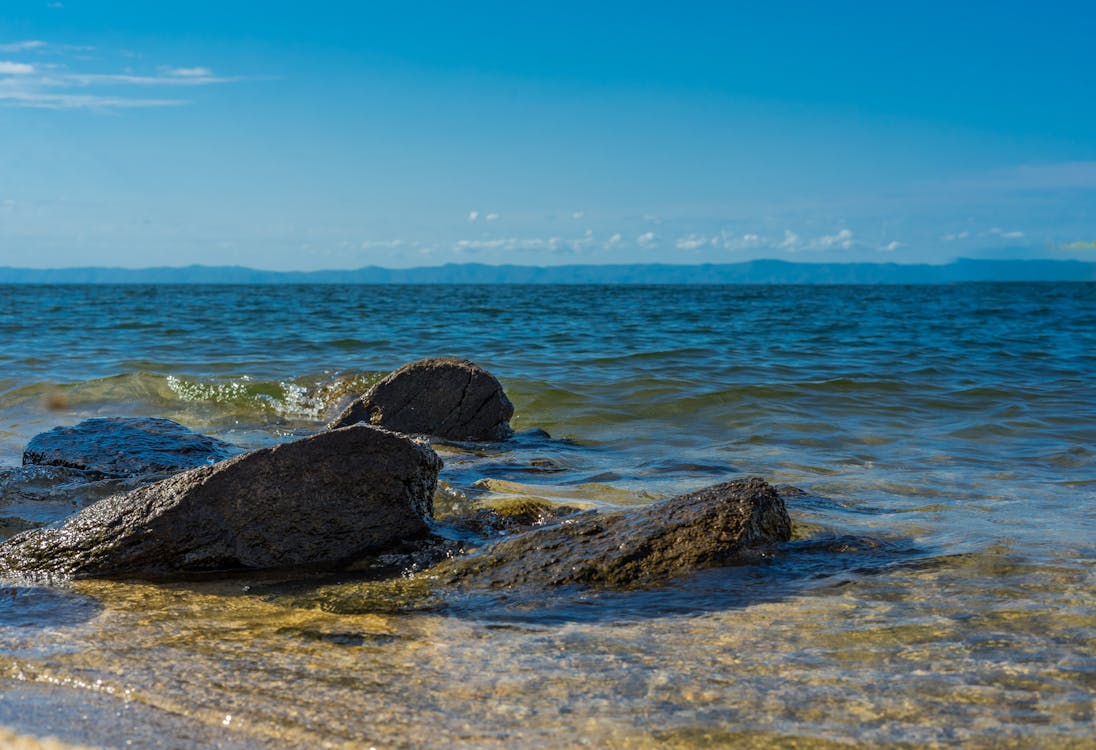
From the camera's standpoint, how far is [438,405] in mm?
10484

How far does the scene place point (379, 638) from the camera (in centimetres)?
409

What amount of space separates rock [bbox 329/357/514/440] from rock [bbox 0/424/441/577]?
4.72m

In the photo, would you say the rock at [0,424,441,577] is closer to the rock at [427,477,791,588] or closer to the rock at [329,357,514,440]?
the rock at [427,477,791,588]

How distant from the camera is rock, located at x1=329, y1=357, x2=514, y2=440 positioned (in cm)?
1041

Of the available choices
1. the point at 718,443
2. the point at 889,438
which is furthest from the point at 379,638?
the point at 889,438

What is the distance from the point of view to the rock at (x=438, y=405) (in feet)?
34.2

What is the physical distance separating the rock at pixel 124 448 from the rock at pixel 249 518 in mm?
2032

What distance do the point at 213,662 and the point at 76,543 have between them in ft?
6.31

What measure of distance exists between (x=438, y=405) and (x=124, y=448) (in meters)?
3.46

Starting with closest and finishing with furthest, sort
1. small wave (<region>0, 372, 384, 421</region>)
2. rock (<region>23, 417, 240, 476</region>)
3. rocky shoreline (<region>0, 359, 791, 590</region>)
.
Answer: rocky shoreline (<region>0, 359, 791, 590</region>), rock (<region>23, 417, 240, 476</region>), small wave (<region>0, 372, 384, 421</region>)

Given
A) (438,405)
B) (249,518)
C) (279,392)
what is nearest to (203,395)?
(279,392)

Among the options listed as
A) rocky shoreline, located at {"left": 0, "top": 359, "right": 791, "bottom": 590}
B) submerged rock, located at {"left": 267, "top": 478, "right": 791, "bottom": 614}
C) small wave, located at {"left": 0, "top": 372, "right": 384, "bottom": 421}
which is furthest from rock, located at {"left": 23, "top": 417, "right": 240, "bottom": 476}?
small wave, located at {"left": 0, "top": 372, "right": 384, "bottom": 421}

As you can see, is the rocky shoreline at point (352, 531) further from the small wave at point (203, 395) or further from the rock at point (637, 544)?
the small wave at point (203, 395)

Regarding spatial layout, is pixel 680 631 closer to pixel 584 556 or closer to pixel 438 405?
pixel 584 556
